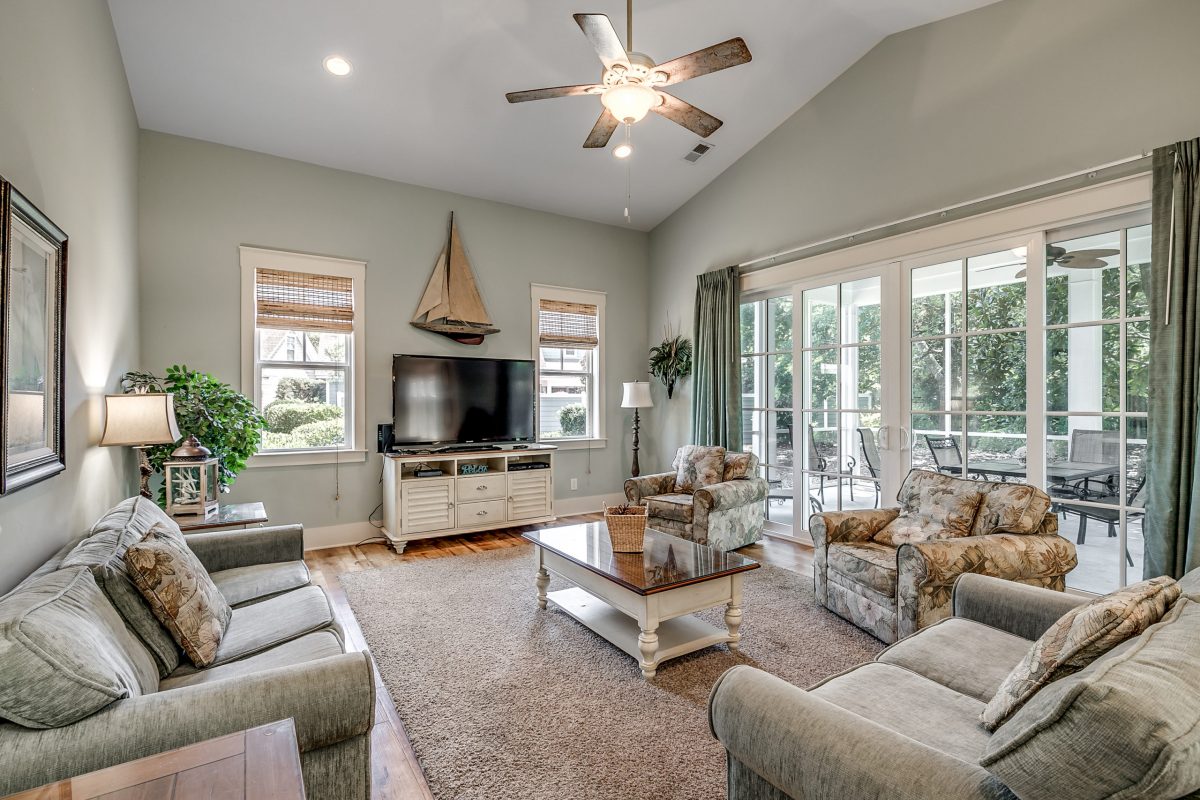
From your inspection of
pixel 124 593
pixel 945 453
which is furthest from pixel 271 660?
pixel 945 453

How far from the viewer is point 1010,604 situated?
1944 millimetres

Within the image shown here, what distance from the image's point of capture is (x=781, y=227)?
482 cm

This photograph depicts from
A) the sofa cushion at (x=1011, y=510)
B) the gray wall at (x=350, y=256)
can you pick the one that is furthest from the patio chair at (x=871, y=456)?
the gray wall at (x=350, y=256)

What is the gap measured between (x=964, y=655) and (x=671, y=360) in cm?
437

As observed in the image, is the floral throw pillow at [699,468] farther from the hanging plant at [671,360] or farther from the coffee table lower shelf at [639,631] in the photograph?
the coffee table lower shelf at [639,631]

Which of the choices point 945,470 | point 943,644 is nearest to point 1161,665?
point 943,644

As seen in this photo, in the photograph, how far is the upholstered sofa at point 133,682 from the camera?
113 cm

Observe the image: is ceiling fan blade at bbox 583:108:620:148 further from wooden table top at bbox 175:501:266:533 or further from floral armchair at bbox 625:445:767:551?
wooden table top at bbox 175:501:266:533

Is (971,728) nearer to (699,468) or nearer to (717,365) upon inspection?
(699,468)

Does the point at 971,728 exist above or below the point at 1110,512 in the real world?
below

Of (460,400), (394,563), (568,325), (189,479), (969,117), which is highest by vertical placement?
(969,117)

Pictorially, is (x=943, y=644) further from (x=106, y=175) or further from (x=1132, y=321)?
(x=106, y=175)

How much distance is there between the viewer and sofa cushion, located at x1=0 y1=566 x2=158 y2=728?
1.12m

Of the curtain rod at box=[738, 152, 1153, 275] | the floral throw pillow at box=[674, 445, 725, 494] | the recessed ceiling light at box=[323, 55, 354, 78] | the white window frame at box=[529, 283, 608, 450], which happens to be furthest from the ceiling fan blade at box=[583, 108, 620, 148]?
the floral throw pillow at box=[674, 445, 725, 494]
